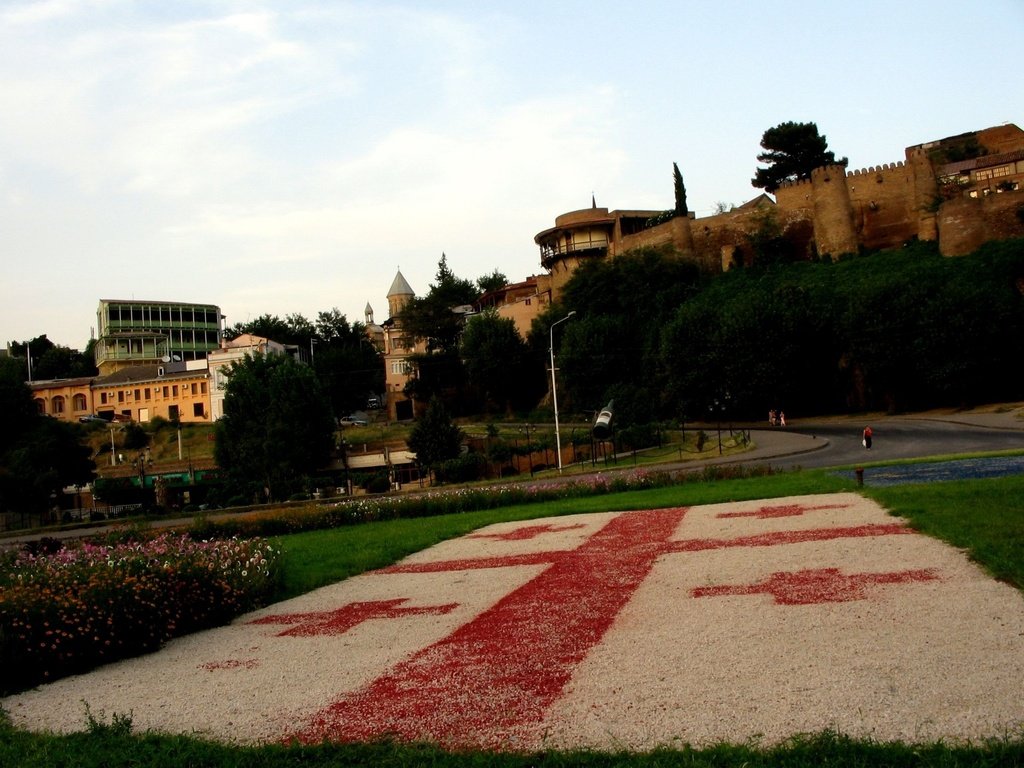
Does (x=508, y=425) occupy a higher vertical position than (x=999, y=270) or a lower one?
lower

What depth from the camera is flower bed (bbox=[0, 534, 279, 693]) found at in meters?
11.4

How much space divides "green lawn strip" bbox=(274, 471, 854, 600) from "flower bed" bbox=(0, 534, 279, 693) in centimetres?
146

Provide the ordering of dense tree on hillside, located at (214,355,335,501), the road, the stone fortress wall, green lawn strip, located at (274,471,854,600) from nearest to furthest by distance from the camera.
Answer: green lawn strip, located at (274,471,854,600) < the road < dense tree on hillside, located at (214,355,335,501) < the stone fortress wall

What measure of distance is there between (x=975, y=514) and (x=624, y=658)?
331 inches

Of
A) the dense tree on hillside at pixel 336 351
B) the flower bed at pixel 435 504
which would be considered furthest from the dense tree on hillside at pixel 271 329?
the flower bed at pixel 435 504

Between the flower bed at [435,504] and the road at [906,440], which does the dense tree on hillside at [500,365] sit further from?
the flower bed at [435,504]

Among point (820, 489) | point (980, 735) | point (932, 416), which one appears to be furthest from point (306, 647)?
point (932, 416)

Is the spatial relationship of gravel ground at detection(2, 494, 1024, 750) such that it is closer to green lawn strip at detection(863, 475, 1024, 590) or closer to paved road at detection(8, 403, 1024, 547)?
green lawn strip at detection(863, 475, 1024, 590)

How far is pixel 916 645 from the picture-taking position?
849 centimetres

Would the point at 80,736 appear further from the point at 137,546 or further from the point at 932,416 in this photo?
the point at 932,416

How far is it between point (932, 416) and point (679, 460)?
19.1 m

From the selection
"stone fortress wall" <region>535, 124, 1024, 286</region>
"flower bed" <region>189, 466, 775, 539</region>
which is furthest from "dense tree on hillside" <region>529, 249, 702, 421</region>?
"flower bed" <region>189, 466, 775, 539</region>

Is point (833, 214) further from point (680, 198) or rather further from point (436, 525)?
point (436, 525)

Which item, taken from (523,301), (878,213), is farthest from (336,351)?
(878,213)
